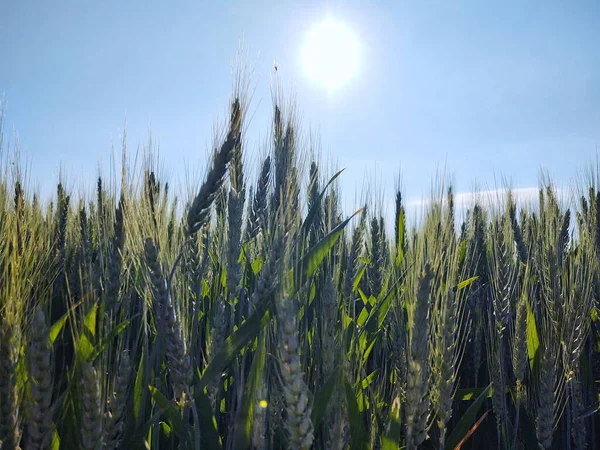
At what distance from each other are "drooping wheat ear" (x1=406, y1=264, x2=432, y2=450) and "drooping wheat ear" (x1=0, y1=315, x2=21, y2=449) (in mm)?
1016

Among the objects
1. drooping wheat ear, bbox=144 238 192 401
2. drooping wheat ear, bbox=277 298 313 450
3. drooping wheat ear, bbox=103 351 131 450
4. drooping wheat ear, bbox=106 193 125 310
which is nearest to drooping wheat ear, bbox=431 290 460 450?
drooping wheat ear, bbox=277 298 313 450

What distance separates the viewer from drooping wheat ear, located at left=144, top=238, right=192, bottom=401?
1.44 m

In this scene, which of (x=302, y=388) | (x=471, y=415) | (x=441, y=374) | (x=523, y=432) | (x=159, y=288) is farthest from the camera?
(x=523, y=432)

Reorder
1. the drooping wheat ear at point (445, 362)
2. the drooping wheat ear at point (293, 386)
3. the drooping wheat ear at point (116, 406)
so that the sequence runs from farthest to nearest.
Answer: the drooping wheat ear at point (445, 362) < the drooping wheat ear at point (116, 406) < the drooping wheat ear at point (293, 386)

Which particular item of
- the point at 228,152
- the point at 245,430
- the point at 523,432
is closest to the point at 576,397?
the point at 523,432

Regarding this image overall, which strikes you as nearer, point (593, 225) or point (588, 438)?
point (588, 438)

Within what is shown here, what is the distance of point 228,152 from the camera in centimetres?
172

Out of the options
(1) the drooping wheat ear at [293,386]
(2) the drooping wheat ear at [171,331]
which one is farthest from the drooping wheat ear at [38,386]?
(1) the drooping wheat ear at [293,386]

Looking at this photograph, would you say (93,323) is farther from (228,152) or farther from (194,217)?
(228,152)

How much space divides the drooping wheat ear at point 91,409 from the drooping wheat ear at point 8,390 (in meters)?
0.18

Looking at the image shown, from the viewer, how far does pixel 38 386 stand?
1251mm

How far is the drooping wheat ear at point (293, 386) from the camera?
117 centimetres

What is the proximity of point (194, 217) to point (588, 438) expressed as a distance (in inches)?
105

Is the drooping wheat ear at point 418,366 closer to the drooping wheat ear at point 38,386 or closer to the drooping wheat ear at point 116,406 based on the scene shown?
the drooping wheat ear at point 116,406
